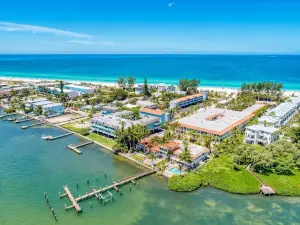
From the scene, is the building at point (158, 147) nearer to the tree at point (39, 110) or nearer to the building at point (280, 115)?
the building at point (280, 115)

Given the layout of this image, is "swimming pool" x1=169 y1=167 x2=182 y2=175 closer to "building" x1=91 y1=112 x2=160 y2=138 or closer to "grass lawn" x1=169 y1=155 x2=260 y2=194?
"grass lawn" x1=169 y1=155 x2=260 y2=194

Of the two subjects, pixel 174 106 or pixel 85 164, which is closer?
pixel 85 164

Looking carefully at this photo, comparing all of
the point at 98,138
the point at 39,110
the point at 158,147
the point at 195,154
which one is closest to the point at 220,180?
the point at 195,154

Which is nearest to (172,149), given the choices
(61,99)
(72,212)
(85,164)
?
(85,164)

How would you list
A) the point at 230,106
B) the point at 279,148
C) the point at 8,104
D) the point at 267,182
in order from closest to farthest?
the point at 267,182, the point at 279,148, the point at 230,106, the point at 8,104

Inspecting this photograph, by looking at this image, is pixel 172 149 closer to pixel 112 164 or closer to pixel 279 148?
pixel 112 164

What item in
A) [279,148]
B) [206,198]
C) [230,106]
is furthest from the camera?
[230,106]

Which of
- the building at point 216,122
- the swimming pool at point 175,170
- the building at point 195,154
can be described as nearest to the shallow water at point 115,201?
the swimming pool at point 175,170
